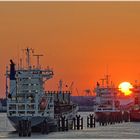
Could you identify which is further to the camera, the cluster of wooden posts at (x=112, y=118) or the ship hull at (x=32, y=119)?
Result: the cluster of wooden posts at (x=112, y=118)

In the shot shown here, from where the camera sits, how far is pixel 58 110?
102 meters

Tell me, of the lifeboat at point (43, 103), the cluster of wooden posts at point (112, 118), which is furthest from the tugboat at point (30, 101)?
the cluster of wooden posts at point (112, 118)

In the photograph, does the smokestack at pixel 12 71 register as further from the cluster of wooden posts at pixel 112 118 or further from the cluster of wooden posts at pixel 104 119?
the cluster of wooden posts at pixel 112 118

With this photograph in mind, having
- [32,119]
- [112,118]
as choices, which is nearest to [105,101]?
[112,118]

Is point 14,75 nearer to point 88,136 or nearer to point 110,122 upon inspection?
point 88,136

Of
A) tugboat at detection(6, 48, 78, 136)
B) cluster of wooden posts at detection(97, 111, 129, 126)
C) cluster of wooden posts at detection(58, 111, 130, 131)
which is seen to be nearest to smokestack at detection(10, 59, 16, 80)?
tugboat at detection(6, 48, 78, 136)

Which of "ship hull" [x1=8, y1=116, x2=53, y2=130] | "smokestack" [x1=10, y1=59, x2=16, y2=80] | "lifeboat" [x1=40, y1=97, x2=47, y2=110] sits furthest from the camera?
"smokestack" [x1=10, y1=59, x2=16, y2=80]

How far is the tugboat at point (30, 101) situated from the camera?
9269 cm

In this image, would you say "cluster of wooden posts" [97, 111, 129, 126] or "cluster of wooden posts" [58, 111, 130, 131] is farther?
"cluster of wooden posts" [97, 111, 129, 126]

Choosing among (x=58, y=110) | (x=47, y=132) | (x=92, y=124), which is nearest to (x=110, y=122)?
(x=92, y=124)

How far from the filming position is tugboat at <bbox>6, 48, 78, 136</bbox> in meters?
92.7

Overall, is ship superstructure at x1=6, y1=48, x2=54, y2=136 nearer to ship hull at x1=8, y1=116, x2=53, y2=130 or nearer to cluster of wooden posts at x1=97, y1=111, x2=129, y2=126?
→ ship hull at x1=8, y1=116, x2=53, y2=130

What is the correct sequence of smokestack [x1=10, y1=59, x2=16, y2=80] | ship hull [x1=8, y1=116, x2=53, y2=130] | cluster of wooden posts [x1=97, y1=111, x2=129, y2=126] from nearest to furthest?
ship hull [x1=8, y1=116, x2=53, y2=130], smokestack [x1=10, y1=59, x2=16, y2=80], cluster of wooden posts [x1=97, y1=111, x2=129, y2=126]

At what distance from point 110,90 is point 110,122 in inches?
1111
